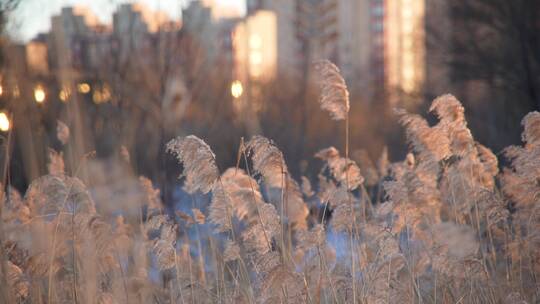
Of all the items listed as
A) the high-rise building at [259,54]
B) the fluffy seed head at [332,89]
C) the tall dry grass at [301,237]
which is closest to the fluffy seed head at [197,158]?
the tall dry grass at [301,237]

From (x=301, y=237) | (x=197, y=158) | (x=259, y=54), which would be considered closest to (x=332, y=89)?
(x=197, y=158)

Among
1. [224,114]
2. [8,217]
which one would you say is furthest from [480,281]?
[224,114]

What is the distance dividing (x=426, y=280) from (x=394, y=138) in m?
12.0

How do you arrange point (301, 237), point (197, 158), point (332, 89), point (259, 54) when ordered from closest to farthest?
point (197, 158), point (332, 89), point (301, 237), point (259, 54)

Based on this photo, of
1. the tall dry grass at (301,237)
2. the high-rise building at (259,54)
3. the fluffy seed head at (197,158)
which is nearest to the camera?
the fluffy seed head at (197,158)

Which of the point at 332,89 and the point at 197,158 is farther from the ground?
the point at 332,89

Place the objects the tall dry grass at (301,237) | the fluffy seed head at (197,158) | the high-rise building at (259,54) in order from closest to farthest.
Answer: the fluffy seed head at (197,158) → the tall dry grass at (301,237) → the high-rise building at (259,54)

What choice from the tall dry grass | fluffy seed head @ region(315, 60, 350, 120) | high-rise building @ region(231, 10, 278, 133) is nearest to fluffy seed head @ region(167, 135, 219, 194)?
the tall dry grass

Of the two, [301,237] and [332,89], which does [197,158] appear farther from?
[301,237]

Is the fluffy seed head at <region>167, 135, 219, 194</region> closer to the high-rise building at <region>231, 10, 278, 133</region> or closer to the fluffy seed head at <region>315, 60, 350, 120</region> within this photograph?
the fluffy seed head at <region>315, 60, 350, 120</region>

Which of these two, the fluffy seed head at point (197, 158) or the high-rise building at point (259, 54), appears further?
the high-rise building at point (259, 54)

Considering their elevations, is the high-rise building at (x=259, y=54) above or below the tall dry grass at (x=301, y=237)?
above

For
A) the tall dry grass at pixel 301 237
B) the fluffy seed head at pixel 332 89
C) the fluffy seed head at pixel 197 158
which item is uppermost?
the fluffy seed head at pixel 332 89

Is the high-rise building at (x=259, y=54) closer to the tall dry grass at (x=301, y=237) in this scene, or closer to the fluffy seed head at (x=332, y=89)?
the tall dry grass at (x=301, y=237)
